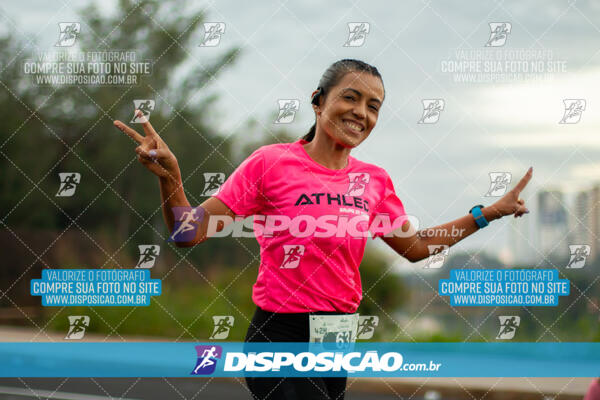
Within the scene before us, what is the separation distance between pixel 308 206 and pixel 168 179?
1.81 ft

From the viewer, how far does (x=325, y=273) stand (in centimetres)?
288

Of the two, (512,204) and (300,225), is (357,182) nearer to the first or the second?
(300,225)

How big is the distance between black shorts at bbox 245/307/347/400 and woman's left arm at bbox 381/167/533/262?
74 cm

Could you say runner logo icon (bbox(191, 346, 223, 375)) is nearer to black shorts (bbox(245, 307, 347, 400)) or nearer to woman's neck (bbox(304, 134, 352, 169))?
black shorts (bbox(245, 307, 347, 400))

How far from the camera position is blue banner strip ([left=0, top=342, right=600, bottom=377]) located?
3.00 meters

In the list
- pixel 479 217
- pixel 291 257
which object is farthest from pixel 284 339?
pixel 479 217

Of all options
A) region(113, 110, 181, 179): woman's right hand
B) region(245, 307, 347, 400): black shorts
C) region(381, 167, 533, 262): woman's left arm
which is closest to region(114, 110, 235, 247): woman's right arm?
region(113, 110, 181, 179): woman's right hand

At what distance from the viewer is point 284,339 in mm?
2887

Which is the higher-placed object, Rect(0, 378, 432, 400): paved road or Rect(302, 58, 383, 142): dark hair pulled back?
Rect(302, 58, 383, 142): dark hair pulled back

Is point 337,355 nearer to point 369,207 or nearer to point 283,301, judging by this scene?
point 283,301

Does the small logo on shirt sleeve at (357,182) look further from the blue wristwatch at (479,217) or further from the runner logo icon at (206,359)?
the runner logo icon at (206,359)

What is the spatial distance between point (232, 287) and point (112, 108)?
24.3 feet

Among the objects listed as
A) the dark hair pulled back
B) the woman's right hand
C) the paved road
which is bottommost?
the paved road

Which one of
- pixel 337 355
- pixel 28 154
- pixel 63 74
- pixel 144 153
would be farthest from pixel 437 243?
pixel 28 154
